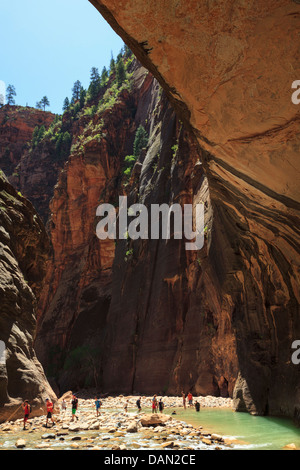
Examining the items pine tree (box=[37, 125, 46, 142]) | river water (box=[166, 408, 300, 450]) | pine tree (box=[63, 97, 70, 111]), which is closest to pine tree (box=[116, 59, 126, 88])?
pine tree (box=[37, 125, 46, 142])

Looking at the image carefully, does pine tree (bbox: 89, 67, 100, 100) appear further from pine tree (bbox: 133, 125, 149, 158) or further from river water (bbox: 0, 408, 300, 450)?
river water (bbox: 0, 408, 300, 450)

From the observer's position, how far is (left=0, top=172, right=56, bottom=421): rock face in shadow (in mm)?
17172

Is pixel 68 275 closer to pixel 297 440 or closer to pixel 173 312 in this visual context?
pixel 173 312

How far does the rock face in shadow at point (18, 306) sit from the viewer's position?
56.3ft

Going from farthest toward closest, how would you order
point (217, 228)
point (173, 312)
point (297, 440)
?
point (173, 312)
point (217, 228)
point (297, 440)

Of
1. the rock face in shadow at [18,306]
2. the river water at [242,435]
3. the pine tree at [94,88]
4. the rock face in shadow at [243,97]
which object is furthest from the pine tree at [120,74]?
the river water at [242,435]

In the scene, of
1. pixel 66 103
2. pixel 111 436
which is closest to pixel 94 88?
pixel 66 103

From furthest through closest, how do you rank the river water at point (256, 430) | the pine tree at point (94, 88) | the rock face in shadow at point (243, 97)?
Answer: the pine tree at point (94, 88) → the river water at point (256, 430) → the rock face in shadow at point (243, 97)

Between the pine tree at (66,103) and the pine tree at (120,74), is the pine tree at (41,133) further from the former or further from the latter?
the pine tree at (120,74)

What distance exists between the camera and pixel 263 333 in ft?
64.7

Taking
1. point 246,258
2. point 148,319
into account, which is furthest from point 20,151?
point 246,258

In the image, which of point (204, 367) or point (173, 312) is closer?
point (204, 367)

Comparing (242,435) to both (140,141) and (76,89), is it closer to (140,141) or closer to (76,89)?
(140,141)
